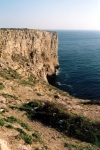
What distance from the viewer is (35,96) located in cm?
3334

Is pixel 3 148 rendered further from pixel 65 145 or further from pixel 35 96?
pixel 35 96

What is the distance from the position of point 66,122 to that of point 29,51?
47.2 m

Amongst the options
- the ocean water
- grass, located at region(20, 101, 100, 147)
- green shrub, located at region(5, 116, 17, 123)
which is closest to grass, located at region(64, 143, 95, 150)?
grass, located at region(20, 101, 100, 147)

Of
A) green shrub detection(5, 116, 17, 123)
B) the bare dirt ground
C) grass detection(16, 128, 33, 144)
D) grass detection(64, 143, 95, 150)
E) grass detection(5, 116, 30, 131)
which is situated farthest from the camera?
green shrub detection(5, 116, 17, 123)

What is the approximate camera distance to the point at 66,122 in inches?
944

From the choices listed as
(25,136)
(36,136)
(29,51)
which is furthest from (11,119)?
(29,51)

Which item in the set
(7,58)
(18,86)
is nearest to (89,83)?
(7,58)

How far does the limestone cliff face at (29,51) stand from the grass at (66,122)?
70.5 ft

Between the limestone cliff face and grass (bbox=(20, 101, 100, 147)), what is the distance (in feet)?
70.5

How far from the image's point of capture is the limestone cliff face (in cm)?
5236

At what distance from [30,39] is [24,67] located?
1911 cm

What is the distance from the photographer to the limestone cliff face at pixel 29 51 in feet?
172

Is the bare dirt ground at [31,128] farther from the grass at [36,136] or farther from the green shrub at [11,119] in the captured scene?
the green shrub at [11,119]

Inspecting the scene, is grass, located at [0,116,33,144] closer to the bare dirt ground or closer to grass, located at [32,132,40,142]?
the bare dirt ground
